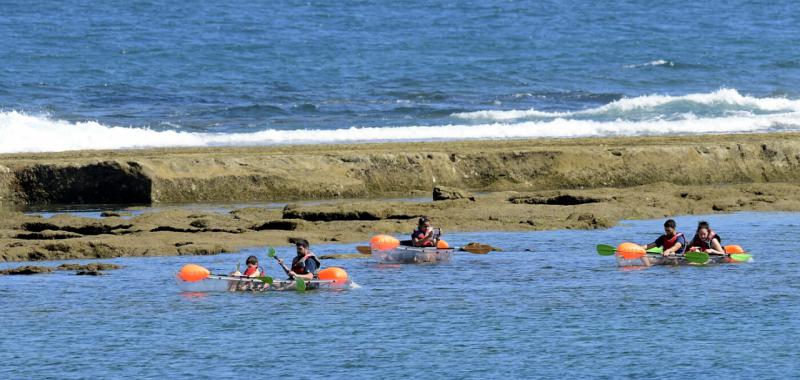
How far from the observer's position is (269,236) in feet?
87.1

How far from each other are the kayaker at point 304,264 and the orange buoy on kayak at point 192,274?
1.38 metres

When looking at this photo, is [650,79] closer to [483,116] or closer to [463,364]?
A: [483,116]

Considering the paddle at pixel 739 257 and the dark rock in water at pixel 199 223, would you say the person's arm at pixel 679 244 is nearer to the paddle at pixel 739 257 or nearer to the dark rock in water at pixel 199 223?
the paddle at pixel 739 257

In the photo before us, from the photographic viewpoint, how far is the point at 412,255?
81.9 ft

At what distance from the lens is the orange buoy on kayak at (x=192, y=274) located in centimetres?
2142

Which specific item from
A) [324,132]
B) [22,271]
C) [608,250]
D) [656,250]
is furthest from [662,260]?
[324,132]

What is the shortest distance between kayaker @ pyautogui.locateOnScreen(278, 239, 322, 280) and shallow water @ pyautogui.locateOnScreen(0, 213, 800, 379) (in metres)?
0.65

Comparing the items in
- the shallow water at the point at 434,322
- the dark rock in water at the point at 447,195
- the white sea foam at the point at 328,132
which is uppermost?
the white sea foam at the point at 328,132

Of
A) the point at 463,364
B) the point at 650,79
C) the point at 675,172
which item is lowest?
the point at 463,364

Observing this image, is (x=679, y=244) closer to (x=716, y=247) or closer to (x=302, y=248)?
(x=716, y=247)

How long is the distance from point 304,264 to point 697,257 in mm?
6531

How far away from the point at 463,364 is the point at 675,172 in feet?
60.4

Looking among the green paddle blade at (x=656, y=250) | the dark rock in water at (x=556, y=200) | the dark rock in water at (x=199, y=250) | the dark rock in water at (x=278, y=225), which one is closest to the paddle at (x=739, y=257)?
the green paddle blade at (x=656, y=250)

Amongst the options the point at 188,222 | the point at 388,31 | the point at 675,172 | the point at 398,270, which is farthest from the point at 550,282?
the point at 388,31
